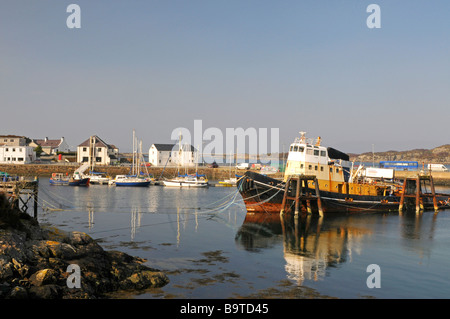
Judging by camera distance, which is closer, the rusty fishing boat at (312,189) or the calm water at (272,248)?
the calm water at (272,248)

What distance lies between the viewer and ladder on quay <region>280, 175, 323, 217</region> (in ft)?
130

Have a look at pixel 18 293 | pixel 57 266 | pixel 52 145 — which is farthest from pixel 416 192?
pixel 52 145

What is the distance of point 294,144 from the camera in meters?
42.1

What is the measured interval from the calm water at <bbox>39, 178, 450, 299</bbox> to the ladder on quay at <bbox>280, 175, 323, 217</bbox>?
1892 millimetres

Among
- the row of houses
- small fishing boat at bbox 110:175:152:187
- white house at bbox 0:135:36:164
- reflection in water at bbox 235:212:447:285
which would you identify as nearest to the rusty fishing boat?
reflection in water at bbox 235:212:447:285

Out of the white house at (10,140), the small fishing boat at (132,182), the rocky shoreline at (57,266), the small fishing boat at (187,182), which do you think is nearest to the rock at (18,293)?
the rocky shoreline at (57,266)

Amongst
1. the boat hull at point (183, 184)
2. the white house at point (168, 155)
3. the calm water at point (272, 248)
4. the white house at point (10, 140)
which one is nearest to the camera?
the calm water at point (272, 248)

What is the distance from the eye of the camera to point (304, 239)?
96.2 feet

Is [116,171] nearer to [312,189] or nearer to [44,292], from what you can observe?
[312,189]

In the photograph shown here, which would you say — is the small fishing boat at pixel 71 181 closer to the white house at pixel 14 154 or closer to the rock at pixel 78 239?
the white house at pixel 14 154

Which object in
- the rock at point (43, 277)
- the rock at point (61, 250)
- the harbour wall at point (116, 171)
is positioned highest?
the harbour wall at point (116, 171)

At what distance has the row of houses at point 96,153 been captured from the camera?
105m

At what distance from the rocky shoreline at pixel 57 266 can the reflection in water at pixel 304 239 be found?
764 cm
